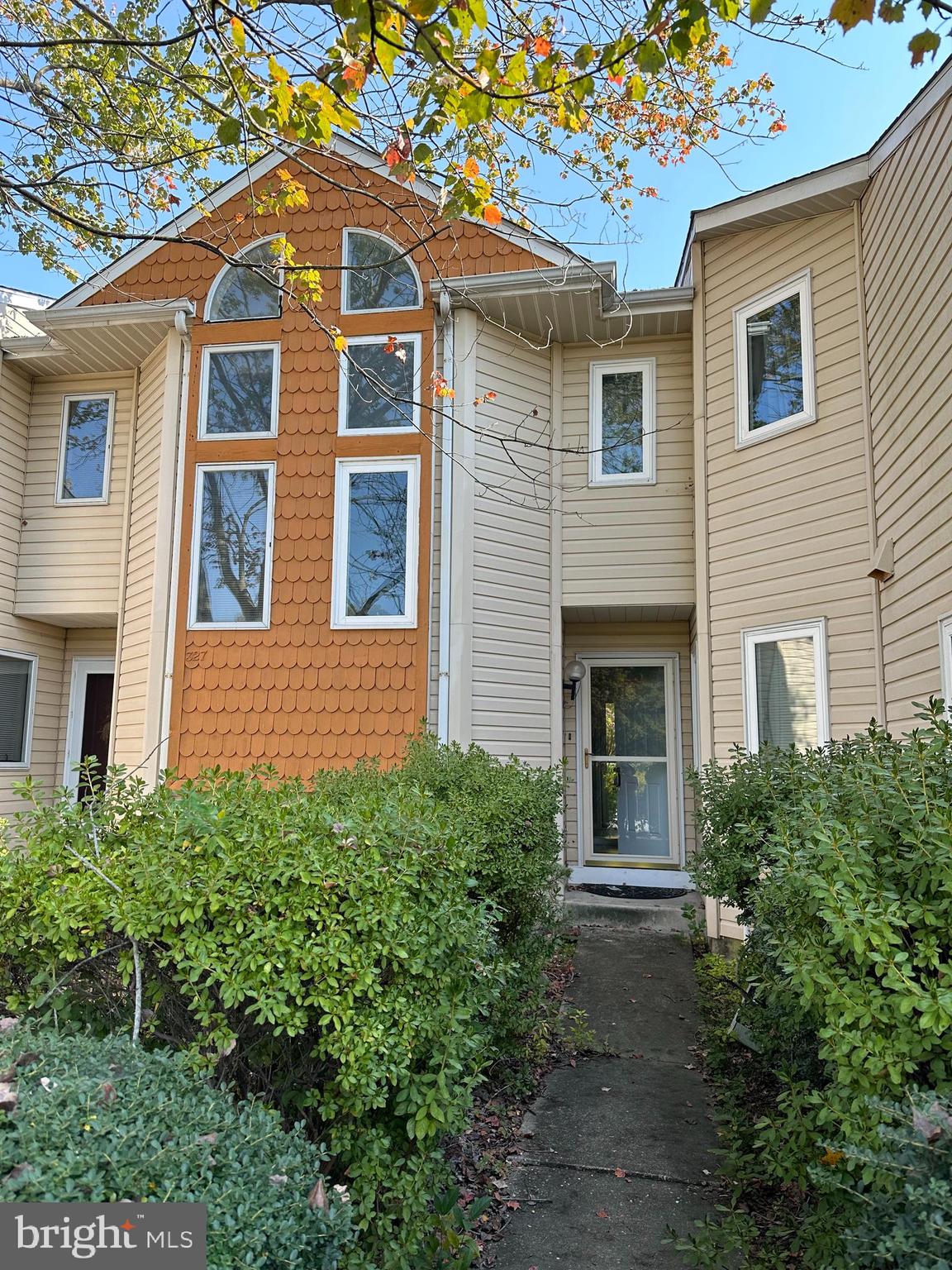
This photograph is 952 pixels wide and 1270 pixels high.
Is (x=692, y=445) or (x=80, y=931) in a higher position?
(x=692, y=445)

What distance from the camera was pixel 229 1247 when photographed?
1.58m

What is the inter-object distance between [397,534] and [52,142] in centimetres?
378

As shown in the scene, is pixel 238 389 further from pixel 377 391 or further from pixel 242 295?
pixel 377 391

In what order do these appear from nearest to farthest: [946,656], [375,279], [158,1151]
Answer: [158,1151]
[946,656]
[375,279]

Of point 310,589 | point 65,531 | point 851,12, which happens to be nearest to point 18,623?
point 65,531

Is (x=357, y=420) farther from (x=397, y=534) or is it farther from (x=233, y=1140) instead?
(x=233, y=1140)

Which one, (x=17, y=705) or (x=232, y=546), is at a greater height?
(x=232, y=546)

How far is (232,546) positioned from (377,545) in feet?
4.71

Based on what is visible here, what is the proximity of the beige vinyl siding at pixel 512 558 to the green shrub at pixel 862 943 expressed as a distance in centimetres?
470

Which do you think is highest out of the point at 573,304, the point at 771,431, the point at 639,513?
the point at 573,304

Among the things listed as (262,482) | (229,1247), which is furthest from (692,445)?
(229,1247)

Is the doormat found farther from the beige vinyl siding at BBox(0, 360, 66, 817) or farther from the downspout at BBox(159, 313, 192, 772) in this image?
the beige vinyl siding at BBox(0, 360, 66, 817)

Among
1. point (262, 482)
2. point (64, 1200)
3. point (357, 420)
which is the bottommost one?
point (64, 1200)

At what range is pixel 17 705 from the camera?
30.4ft
